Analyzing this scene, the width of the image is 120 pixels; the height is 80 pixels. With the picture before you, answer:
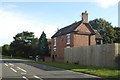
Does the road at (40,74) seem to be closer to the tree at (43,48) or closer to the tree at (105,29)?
the tree at (43,48)

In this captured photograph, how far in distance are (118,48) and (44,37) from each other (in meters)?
56.3

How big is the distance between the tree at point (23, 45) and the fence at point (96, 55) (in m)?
50.6

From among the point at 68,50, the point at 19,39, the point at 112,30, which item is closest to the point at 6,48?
the point at 19,39

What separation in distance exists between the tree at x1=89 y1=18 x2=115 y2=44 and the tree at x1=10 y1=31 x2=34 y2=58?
24.0 meters

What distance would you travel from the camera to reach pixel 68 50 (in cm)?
5241

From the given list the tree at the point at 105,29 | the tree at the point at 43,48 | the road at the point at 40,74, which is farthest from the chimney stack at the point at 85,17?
the road at the point at 40,74

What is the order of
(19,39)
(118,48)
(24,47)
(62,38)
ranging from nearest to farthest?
(118,48)
(62,38)
(24,47)
(19,39)

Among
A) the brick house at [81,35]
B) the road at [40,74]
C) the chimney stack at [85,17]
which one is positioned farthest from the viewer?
the chimney stack at [85,17]

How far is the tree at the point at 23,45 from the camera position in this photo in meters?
100

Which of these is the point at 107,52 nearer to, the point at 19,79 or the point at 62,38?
the point at 19,79

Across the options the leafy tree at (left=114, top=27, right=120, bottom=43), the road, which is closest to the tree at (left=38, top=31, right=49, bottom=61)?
the leafy tree at (left=114, top=27, right=120, bottom=43)

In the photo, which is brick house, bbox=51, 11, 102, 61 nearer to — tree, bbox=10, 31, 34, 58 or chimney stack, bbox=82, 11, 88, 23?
chimney stack, bbox=82, 11, 88, 23

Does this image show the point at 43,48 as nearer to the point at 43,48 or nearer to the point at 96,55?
the point at 43,48

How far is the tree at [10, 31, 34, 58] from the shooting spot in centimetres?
10020
